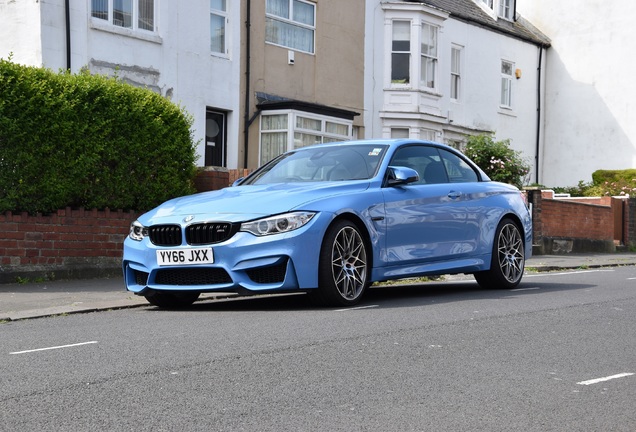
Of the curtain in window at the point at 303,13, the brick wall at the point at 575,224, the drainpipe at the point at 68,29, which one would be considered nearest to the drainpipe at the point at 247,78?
the curtain in window at the point at 303,13

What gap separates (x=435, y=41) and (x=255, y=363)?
26.2 m

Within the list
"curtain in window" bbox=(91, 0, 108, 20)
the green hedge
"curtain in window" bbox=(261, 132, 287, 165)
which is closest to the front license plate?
the green hedge

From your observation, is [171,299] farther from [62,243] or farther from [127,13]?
[127,13]

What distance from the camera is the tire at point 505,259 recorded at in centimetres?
1148

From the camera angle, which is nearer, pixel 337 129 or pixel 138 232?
pixel 138 232

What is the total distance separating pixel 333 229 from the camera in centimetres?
927

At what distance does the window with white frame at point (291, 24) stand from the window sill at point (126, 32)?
3.87 m

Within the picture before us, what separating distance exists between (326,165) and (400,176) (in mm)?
846

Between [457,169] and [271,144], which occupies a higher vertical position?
[271,144]

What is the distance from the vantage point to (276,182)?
34.4 ft

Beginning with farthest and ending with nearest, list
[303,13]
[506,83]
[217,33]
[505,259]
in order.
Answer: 1. [506,83]
2. [303,13]
3. [217,33]
4. [505,259]

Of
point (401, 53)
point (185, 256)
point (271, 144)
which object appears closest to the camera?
point (185, 256)

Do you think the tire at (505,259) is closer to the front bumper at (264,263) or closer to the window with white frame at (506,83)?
the front bumper at (264,263)

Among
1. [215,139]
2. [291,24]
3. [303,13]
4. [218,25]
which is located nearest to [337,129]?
[291,24]
